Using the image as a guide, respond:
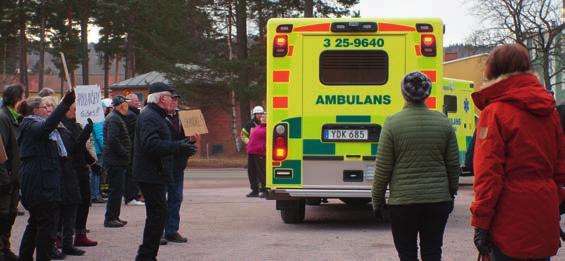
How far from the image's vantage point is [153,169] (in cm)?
855

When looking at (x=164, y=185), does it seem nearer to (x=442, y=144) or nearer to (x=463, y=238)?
(x=442, y=144)

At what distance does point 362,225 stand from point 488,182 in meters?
8.03

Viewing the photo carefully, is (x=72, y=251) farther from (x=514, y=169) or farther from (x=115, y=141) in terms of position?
(x=514, y=169)

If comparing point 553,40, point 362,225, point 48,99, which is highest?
point 553,40

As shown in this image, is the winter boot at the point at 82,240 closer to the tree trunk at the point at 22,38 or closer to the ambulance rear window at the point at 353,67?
the ambulance rear window at the point at 353,67

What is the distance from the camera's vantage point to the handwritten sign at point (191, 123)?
1016cm

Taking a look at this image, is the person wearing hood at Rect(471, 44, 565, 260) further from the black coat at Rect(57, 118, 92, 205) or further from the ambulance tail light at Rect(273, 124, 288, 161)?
the ambulance tail light at Rect(273, 124, 288, 161)

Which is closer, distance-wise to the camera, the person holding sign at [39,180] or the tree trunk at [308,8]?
the person holding sign at [39,180]

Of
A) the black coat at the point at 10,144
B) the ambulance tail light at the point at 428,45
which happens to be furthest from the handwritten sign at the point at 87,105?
the ambulance tail light at the point at 428,45

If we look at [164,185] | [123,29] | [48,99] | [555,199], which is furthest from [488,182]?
[123,29]

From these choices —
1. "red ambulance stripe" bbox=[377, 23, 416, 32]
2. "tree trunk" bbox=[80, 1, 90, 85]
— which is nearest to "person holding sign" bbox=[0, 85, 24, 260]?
"red ambulance stripe" bbox=[377, 23, 416, 32]

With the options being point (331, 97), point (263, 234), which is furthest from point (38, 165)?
→ point (331, 97)

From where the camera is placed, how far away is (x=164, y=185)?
339 inches

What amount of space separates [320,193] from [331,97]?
128 cm
